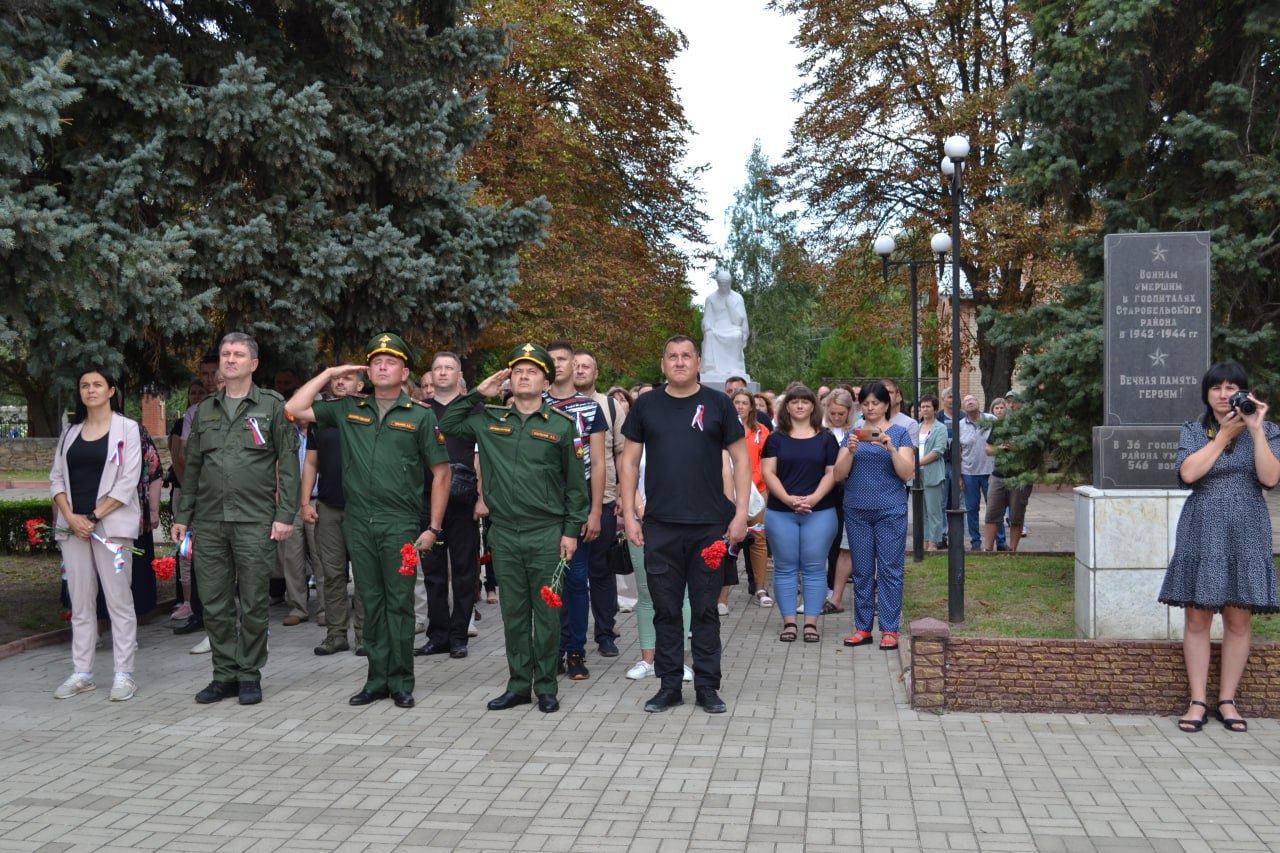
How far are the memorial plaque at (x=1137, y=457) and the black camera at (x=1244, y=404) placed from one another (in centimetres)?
178

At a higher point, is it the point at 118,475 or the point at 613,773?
the point at 118,475

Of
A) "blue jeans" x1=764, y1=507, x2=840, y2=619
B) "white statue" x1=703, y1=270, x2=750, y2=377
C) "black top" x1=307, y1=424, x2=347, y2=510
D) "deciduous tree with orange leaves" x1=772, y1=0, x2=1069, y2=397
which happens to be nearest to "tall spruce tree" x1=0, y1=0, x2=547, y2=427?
"black top" x1=307, y1=424, x2=347, y2=510

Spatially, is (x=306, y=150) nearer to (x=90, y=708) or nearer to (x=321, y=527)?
(x=321, y=527)

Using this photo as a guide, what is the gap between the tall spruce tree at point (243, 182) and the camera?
8227mm

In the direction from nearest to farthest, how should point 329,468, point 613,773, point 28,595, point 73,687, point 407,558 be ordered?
point 613,773 → point 407,558 → point 73,687 → point 329,468 → point 28,595

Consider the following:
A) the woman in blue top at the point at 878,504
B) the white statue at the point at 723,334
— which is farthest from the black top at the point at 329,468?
the white statue at the point at 723,334

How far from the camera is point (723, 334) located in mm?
17625

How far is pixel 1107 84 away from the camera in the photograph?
1189 cm

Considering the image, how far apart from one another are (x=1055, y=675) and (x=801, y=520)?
8.73ft

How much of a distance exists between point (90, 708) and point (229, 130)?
14.7ft

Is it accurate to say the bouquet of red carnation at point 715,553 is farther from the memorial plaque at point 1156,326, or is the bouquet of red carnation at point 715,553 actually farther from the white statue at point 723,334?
the white statue at point 723,334

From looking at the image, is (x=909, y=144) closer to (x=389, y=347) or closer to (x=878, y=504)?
(x=878, y=504)

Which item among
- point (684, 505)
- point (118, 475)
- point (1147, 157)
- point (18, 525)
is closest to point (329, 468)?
point (118, 475)

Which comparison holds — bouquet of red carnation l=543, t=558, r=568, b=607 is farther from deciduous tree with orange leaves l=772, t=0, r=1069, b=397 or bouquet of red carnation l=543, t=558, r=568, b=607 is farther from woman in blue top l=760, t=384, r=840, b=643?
deciduous tree with orange leaves l=772, t=0, r=1069, b=397
